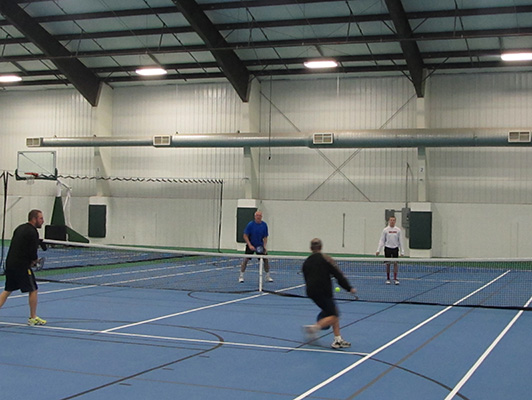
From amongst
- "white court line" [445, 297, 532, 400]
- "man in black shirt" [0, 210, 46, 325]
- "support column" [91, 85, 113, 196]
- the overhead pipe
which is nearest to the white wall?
"support column" [91, 85, 113, 196]

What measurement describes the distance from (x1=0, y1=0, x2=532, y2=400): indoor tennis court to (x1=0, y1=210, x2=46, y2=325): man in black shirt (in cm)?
181

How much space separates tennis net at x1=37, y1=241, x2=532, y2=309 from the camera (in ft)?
49.8

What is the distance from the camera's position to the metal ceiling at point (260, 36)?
2375cm

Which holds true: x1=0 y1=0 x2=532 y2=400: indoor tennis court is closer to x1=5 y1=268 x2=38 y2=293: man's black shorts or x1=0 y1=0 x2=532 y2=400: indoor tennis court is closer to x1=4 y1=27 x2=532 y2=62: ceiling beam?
x1=4 y1=27 x2=532 y2=62: ceiling beam

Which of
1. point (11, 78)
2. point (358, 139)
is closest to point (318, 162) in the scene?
point (358, 139)

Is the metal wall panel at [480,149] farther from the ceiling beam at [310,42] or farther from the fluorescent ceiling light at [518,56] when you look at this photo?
the fluorescent ceiling light at [518,56]

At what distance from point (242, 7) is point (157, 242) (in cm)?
1280

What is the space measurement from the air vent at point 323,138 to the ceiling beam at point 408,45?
407 centimetres

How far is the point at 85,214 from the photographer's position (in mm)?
33250

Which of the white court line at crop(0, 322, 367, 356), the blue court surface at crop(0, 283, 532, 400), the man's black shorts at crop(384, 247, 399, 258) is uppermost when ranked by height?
A: the man's black shorts at crop(384, 247, 399, 258)

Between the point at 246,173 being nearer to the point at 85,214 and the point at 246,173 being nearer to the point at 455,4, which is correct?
the point at 85,214

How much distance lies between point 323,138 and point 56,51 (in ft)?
40.1

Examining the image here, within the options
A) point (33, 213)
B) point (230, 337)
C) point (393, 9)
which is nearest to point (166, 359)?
point (230, 337)

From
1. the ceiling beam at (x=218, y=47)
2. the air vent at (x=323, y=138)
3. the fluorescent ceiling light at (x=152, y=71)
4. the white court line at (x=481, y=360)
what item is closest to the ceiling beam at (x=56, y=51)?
the fluorescent ceiling light at (x=152, y=71)
